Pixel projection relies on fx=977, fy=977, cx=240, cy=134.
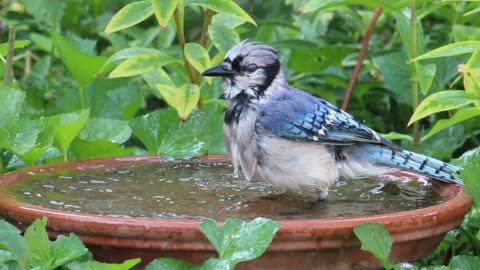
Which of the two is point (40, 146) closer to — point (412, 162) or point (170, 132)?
point (170, 132)

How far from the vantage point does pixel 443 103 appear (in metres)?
3.04

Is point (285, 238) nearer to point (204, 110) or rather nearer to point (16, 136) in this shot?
point (16, 136)

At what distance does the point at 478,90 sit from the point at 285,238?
0.96 m

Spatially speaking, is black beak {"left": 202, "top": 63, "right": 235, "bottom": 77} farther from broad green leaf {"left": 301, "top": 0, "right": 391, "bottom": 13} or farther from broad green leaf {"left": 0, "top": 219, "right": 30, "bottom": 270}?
broad green leaf {"left": 0, "top": 219, "right": 30, "bottom": 270}

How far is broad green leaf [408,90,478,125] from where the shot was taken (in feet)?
9.95

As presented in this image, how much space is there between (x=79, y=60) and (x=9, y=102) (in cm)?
68

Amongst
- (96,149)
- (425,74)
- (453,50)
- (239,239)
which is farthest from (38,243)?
(425,74)

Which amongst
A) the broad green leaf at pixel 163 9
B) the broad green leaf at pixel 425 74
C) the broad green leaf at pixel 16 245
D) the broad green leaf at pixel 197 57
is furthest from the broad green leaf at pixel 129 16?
the broad green leaf at pixel 16 245

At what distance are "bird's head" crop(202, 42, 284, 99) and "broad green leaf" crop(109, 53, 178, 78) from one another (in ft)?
1.00

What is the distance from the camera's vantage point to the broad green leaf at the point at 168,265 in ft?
8.03

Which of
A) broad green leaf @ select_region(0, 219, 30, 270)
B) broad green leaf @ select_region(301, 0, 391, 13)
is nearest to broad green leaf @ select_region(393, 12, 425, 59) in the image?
broad green leaf @ select_region(301, 0, 391, 13)

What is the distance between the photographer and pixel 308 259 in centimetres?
256

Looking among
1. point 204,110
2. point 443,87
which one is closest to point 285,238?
point 204,110

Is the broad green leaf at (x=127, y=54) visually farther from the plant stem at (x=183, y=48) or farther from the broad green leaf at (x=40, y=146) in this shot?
the broad green leaf at (x=40, y=146)
